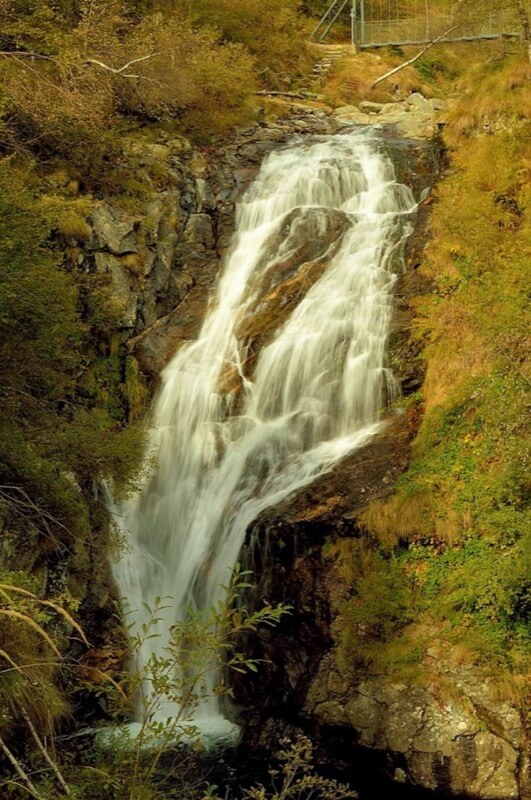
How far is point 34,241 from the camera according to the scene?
35.9 feet

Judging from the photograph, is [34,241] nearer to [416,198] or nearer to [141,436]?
[141,436]

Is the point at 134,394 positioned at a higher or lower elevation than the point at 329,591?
higher

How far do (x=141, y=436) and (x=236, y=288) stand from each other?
17.9 feet

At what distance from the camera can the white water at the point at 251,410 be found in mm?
11938

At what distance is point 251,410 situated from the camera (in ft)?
44.5

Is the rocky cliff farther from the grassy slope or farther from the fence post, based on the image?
the fence post

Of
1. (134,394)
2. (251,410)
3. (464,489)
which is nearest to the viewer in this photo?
(464,489)

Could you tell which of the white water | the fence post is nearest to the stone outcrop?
the fence post

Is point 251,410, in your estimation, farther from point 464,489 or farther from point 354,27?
point 354,27

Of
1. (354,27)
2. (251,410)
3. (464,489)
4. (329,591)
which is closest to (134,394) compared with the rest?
(251,410)

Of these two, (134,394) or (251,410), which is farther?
(134,394)

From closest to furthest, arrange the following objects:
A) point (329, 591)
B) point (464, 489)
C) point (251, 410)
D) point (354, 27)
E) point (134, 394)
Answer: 1. point (329, 591)
2. point (464, 489)
3. point (251, 410)
4. point (134, 394)
5. point (354, 27)

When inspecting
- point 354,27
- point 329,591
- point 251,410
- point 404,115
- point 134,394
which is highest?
point 354,27

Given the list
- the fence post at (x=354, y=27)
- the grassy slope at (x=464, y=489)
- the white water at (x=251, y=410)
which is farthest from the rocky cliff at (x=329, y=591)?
the fence post at (x=354, y=27)
